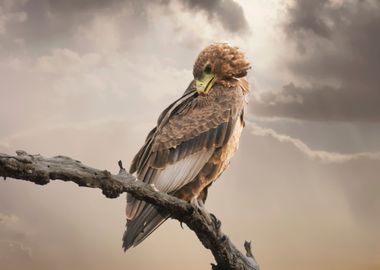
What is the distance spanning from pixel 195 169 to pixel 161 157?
459mm

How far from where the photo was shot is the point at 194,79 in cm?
862

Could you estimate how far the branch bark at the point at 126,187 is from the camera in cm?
560

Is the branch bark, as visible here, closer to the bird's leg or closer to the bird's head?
the bird's leg

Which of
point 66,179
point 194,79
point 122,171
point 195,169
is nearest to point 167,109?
point 194,79

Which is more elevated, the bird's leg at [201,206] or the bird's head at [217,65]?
the bird's head at [217,65]

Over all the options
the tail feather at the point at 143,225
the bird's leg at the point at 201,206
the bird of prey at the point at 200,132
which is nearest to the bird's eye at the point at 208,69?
the bird of prey at the point at 200,132

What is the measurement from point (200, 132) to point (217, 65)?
2.99 feet

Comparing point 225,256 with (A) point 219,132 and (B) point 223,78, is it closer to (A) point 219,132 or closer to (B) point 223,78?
(A) point 219,132

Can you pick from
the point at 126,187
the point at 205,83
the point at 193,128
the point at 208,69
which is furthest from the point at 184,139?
the point at 126,187

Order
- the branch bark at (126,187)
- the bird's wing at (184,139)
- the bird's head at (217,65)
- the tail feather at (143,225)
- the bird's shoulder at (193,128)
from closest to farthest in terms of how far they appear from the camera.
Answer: the branch bark at (126,187), the tail feather at (143,225), the bird's wing at (184,139), the bird's shoulder at (193,128), the bird's head at (217,65)

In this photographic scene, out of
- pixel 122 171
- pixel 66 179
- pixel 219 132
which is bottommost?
pixel 66 179

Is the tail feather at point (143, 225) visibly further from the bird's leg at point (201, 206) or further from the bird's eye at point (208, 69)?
the bird's eye at point (208, 69)

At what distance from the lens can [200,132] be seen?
26.9 feet

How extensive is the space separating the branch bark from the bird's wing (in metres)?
0.59
